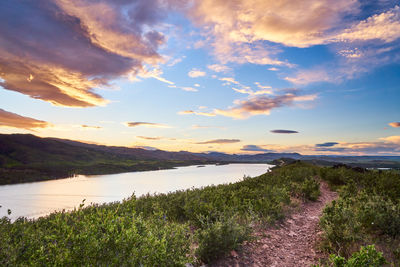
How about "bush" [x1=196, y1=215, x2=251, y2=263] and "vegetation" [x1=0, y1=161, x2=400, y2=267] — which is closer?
"vegetation" [x1=0, y1=161, x2=400, y2=267]

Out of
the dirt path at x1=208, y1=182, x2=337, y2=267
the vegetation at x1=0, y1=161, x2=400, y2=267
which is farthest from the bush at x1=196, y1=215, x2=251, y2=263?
the dirt path at x1=208, y1=182, x2=337, y2=267

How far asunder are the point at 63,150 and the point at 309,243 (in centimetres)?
13092

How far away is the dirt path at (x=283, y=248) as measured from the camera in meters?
6.07

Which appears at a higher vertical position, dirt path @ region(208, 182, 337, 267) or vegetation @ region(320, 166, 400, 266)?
vegetation @ region(320, 166, 400, 266)

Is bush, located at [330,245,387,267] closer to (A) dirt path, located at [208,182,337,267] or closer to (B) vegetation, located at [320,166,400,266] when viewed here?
(B) vegetation, located at [320,166,400,266]

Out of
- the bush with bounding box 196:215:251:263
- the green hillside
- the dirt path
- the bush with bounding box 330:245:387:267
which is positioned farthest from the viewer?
the green hillside

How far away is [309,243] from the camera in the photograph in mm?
7422

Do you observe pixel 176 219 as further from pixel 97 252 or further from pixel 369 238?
pixel 369 238

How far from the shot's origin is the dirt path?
6066 mm

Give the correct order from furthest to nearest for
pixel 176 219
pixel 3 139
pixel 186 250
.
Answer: pixel 3 139 < pixel 176 219 < pixel 186 250

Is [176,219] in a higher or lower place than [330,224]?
lower

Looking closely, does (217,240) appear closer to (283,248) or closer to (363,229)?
(283,248)

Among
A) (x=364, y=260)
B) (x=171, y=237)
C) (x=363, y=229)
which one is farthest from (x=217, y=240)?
(x=363, y=229)

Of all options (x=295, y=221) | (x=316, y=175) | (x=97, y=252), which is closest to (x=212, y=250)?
(x=97, y=252)
